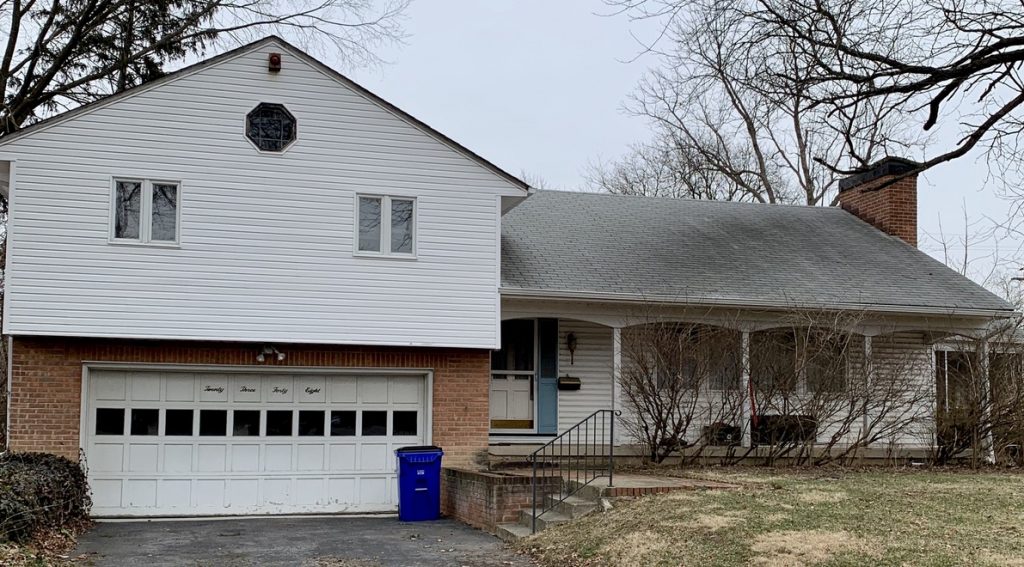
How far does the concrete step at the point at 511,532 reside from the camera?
12.4m

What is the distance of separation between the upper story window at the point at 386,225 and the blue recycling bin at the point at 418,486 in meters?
2.90

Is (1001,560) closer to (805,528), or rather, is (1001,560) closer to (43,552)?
(805,528)

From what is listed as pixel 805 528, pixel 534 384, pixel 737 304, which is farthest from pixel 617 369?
pixel 805 528

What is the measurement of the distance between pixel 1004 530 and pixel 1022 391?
7.76 m

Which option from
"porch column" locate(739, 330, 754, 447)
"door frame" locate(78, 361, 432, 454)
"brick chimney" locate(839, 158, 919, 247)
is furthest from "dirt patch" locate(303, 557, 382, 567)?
"brick chimney" locate(839, 158, 919, 247)

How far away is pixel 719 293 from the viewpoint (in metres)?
17.6

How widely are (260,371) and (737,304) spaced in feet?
24.8

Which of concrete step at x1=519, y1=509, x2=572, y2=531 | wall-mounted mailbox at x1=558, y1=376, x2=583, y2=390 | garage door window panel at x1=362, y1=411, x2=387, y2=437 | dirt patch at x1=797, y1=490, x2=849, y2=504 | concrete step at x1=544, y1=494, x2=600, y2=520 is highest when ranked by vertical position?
wall-mounted mailbox at x1=558, y1=376, x2=583, y2=390

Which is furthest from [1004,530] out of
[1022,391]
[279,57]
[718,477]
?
[279,57]

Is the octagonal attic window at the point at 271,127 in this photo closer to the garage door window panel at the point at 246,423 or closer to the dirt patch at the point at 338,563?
the garage door window panel at the point at 246,423

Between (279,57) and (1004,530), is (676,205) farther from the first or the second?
(1004,530)

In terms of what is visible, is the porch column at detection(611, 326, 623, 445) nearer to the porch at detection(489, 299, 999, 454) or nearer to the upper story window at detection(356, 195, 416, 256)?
the porch at detection(489, 299, 999, 454)

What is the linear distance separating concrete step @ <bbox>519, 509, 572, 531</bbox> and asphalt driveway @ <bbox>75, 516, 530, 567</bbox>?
0.42 meters

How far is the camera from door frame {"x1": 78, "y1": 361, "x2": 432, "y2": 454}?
14711 mm
